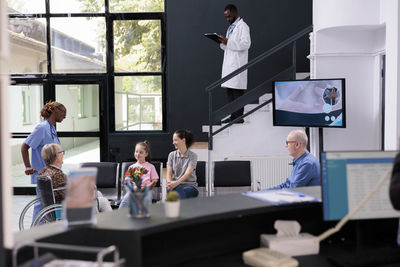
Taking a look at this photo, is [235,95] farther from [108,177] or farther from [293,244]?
[293,244]

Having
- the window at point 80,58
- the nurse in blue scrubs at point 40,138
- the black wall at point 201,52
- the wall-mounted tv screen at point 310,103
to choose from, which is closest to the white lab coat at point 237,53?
the wall-mounted tv screen at point 310,103

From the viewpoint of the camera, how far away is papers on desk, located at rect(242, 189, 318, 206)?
2488 mm

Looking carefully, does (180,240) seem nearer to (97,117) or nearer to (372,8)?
(372,8)

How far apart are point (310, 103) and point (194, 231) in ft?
14.8

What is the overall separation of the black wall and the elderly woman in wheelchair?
156 inches

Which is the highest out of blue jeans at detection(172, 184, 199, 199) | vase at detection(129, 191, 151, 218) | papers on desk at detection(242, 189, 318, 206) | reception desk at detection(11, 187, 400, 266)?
vase at detection(129, 191, 151, 218)

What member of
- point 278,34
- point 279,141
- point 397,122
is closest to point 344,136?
point 279,141

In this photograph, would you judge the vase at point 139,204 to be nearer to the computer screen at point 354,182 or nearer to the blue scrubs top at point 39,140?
the computer screen at point 354,182

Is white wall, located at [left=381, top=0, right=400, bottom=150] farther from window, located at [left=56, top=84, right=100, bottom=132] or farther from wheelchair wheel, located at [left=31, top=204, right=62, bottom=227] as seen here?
window, located at [left=56, top=84, right=100, bottom=132]

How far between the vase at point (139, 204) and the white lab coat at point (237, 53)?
537 cm

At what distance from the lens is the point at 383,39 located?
19.9 ft

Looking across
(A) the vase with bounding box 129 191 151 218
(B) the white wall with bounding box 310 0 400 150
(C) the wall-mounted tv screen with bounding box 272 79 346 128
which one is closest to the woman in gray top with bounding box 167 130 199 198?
(C) the wall-mounted tv screen with bounding box 272 79 346 128

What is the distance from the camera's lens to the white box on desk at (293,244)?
2.34m

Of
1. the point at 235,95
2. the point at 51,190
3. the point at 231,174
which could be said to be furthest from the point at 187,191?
the point at 235,95
